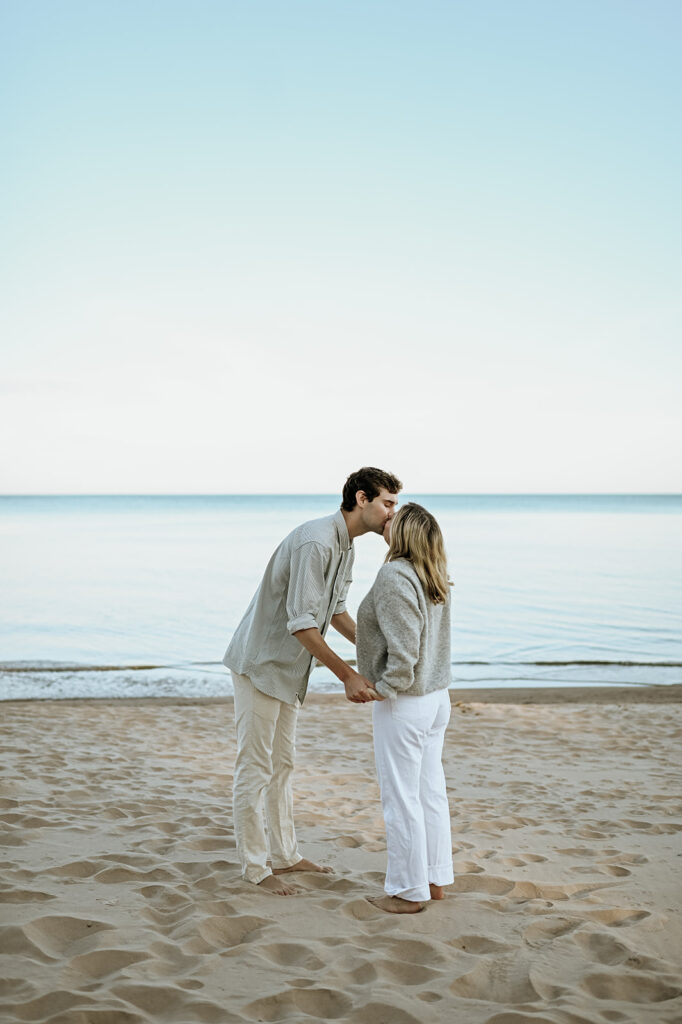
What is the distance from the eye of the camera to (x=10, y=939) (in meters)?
3.20

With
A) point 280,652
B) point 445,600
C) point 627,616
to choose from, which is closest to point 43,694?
point 280,652

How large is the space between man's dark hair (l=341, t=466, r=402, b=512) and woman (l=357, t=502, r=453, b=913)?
0.23 m

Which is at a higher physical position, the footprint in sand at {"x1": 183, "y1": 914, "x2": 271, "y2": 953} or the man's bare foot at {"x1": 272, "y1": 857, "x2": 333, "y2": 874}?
the footprint in sand at {"x1": 183, "y1": 914, "x2": 271, "y2": 953}

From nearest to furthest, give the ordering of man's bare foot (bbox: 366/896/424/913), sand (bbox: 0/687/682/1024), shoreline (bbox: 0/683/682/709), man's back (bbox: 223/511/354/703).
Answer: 1. sand (bbox: 0/687/682/1024)
2. man's bare foot (bbox: 366/896/424/913)
3. man's back (bbox: 223/511/354/703)
4. shoreline (bbox: 0/683/682/709)

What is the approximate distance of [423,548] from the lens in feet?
11.4

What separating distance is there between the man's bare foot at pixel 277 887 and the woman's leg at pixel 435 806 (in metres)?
0.66

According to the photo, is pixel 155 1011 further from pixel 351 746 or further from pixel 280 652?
pixel 351 746

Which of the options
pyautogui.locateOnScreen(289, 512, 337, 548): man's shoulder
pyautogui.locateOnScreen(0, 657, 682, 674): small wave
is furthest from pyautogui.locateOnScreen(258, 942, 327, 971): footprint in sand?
pyautogui.locateOnScreen(0, 657, 682, 674): small wave

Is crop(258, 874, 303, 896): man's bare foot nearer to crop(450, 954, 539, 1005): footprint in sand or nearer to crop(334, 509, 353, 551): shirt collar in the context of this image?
crop(450, 954, 539, 1005): footprint in sand

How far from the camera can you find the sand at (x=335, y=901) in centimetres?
280

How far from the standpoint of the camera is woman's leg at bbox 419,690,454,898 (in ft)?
12.0

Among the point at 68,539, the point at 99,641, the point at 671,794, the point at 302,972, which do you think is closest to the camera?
the point at 302,972

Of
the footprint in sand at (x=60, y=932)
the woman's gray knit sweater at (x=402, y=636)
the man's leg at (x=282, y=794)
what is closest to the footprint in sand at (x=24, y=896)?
the footprint in sand at (x=60, y=932)

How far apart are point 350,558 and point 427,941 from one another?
1.69 metres
